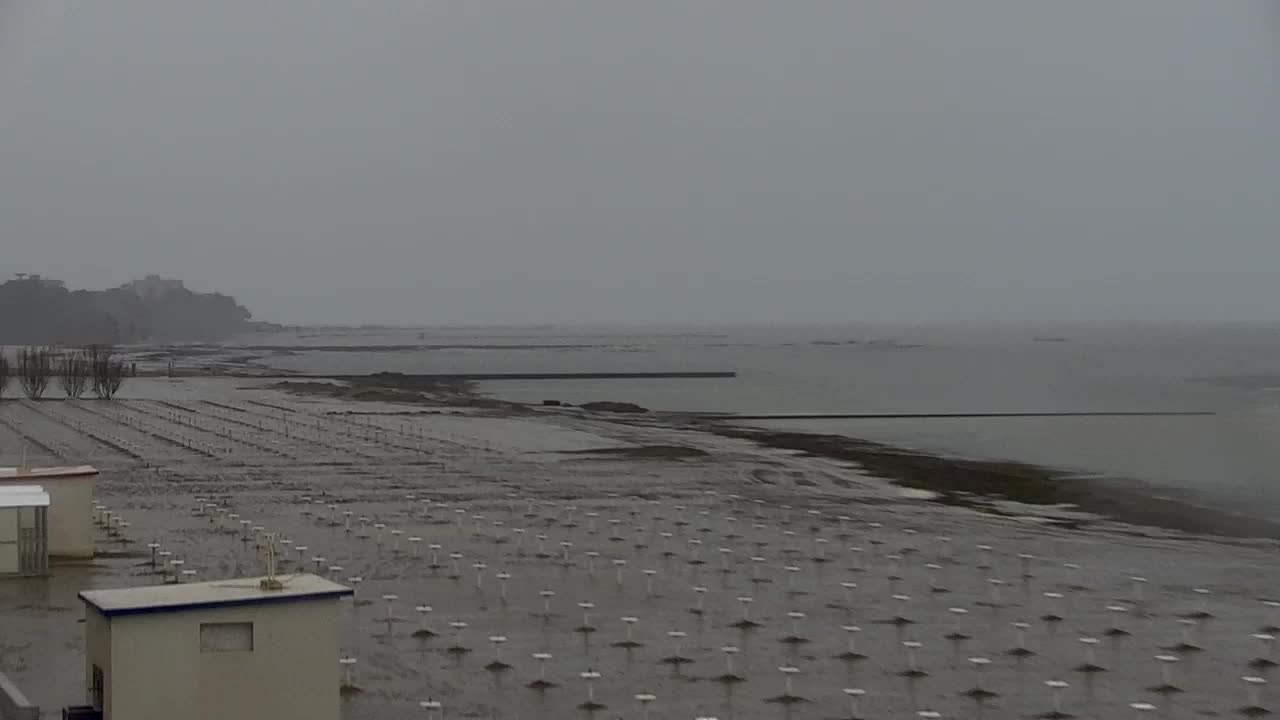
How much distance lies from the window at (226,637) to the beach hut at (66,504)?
44.5ft

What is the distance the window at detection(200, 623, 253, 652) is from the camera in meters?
14.4

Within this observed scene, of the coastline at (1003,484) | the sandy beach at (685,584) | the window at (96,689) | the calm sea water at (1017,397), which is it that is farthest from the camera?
the calm sea water at (1017,397)

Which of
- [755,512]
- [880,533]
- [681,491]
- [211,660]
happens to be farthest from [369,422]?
[211,660]

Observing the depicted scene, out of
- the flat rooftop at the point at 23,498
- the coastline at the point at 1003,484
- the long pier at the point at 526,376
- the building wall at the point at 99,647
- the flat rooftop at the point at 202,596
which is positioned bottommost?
the coastline at the point at 1003,484

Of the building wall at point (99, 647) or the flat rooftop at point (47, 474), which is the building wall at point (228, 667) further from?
the flat rooftop at point (47, 474)

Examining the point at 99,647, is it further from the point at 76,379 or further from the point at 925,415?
the point at 76,379

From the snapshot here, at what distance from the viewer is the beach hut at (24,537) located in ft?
82.3

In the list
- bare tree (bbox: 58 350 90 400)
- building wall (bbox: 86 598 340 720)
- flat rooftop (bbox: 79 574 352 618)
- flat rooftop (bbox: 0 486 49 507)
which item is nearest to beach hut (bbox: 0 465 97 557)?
flat rooftop (bbox: 0 486 49 507)

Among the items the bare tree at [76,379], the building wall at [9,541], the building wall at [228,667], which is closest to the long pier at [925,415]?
the bare tree at [76,379]

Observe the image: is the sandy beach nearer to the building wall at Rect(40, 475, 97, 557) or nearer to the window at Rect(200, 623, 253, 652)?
the building wall at Rect(40, 475, 97, 557)

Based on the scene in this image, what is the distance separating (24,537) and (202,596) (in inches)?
488

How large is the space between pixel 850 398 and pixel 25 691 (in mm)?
84140

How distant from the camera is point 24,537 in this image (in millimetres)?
25406

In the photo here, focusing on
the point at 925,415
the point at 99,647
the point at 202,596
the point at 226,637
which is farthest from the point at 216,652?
the point at 925,415
